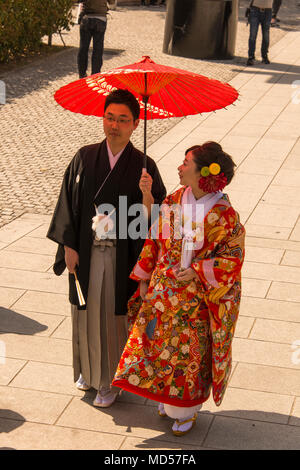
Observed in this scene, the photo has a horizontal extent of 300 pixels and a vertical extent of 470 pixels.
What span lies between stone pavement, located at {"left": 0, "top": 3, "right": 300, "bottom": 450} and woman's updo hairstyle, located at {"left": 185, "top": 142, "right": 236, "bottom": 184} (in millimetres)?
1526

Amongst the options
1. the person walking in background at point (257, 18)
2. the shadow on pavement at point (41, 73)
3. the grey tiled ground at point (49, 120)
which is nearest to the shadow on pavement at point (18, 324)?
the grey tiled ground at point (49, 120)

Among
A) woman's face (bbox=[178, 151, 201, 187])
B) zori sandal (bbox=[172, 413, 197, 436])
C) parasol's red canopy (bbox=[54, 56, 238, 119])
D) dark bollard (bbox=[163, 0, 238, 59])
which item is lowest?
dark bollard (bbox=[163, 0, 238, 59])

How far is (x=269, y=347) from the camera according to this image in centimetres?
614

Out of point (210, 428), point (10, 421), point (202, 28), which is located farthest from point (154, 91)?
point (202, 28)

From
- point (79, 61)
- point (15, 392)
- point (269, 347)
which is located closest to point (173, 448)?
point (15, 392)

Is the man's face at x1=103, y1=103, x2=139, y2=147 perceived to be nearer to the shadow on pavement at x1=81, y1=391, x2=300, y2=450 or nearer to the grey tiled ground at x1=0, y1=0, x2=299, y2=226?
the shadow on pavement at x1=81, y1=391, x2=300, y2=450

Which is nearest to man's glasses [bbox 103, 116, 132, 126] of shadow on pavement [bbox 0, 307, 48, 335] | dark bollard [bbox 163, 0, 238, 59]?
shadow on pavement [bbox 0, 307, 48, 335]

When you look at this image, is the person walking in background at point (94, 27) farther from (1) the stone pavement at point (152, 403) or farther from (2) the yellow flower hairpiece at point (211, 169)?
(2) the yellow flower hairpiece at point (211, 169)

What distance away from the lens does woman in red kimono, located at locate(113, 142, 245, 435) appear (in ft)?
15.4

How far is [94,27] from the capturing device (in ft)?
46.5

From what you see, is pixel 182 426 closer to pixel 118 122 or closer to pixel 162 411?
pixel 162 411

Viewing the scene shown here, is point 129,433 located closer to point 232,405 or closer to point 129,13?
point 232,405

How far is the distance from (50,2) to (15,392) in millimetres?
12785

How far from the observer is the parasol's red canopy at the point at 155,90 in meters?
4.93
